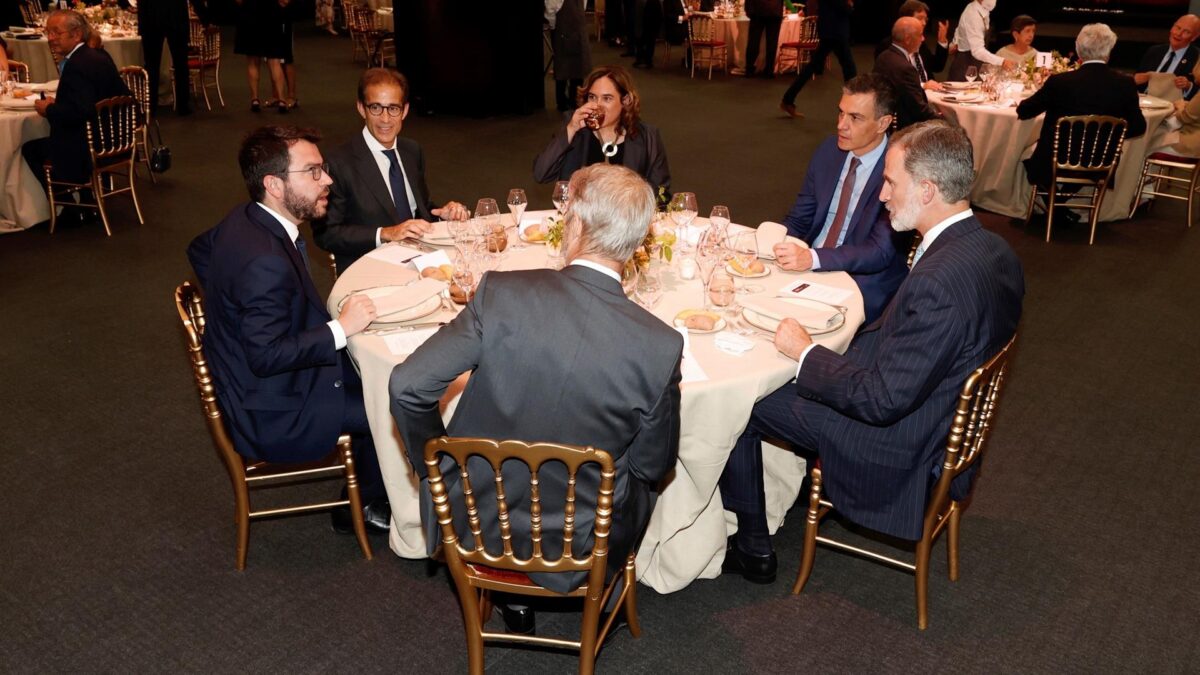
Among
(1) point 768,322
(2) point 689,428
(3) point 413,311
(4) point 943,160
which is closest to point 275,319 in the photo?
(3) point 413,311

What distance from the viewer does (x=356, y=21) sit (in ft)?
41.3

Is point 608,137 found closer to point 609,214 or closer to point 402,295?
point 402,295

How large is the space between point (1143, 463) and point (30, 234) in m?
6.63

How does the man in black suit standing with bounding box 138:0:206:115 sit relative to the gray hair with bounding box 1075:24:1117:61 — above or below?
below

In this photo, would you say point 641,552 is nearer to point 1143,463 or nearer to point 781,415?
point 781,415

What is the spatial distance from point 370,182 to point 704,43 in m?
9.42

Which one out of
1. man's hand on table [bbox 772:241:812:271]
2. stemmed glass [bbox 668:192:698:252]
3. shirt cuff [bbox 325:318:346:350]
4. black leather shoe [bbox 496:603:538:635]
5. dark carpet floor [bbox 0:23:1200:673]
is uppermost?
stemmed glass [bbox 668:192:698:252]

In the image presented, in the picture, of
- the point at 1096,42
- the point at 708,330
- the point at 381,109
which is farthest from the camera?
the point at 1096,42

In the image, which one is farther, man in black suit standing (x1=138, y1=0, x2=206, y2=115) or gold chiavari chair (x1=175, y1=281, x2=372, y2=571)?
man in black suit standing (x1=138, y1=0, x2=206, y2=115)

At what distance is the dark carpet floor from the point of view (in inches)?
111

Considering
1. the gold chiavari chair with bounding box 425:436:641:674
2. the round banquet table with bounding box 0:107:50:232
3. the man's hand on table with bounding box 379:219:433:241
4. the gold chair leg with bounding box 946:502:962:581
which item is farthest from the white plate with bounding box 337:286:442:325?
the round banquet table with bounding box 0:107:50:232

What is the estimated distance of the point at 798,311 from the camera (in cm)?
301

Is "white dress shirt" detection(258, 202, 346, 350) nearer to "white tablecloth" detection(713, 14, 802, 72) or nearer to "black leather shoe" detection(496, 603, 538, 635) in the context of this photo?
"black leather shoe" detection(496, 603, 538, 635)

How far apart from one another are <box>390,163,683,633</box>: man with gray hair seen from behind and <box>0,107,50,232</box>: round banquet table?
537 centimetres
